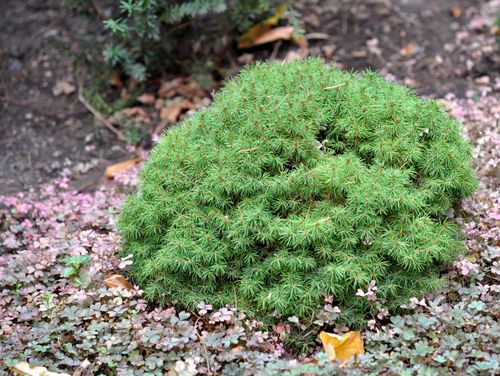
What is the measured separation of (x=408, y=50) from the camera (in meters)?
5.55

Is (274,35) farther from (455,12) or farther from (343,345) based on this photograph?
(343,345)

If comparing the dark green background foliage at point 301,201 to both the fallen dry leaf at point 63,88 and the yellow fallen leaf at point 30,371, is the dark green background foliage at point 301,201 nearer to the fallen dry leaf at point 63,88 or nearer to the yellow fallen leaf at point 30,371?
the yellow fallen leaf at point 30,371

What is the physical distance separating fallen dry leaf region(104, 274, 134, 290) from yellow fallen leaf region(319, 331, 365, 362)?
1.01 metres

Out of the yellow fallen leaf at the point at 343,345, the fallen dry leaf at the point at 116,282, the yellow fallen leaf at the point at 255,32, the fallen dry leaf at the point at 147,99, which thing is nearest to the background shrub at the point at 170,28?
the yellow fallen leaf at the point at 255,32

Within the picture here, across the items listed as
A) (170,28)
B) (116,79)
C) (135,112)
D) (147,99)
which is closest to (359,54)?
(170,28)

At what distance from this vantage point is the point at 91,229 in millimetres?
3814

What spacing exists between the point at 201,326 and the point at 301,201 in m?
0.74

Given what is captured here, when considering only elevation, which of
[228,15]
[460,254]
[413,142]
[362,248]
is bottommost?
[460,254]

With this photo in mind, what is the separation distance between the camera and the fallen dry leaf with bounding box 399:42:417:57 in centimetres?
554

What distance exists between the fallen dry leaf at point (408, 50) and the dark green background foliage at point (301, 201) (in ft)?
7.47

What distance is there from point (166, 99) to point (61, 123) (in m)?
0.85

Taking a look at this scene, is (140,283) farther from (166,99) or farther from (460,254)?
(166,99)

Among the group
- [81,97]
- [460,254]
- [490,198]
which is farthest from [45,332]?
[81,97]

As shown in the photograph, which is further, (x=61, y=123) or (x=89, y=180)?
(x=61, y=123)
